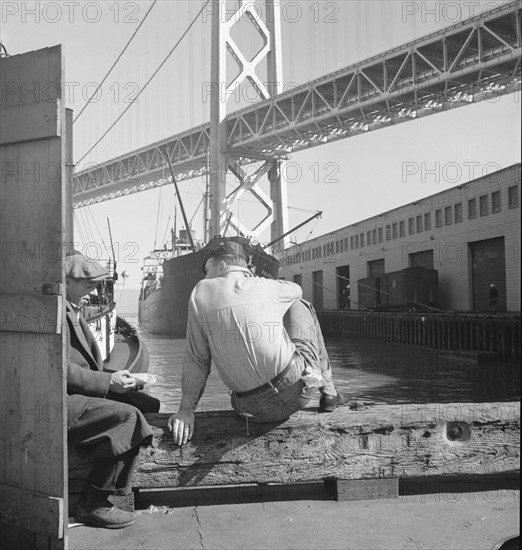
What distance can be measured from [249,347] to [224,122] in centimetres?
3490

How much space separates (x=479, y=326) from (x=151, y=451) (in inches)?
705

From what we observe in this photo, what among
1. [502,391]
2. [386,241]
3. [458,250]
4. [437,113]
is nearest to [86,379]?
[502,391]

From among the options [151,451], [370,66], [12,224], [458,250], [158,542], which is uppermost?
[370,66]

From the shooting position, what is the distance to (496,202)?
23.3 meters

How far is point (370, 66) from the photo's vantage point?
32.7 metres

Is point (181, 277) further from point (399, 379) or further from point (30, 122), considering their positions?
point (30, 122)

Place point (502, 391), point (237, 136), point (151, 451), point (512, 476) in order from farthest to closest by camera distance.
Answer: point (237, 136)
point (502, 391)
point (512, 476)
point (151, 451)

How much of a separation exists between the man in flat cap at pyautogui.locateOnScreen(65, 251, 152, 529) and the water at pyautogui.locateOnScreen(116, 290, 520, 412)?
7204 millimetres

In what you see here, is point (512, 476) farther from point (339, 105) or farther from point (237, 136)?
point (237, 136)

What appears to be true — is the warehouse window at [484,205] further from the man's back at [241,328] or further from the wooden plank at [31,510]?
the wooden plank at [31,510]

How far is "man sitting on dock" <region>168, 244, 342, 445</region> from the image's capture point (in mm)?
2828

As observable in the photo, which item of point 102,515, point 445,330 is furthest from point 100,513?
point 445,330

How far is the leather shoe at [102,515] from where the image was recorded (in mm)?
2766

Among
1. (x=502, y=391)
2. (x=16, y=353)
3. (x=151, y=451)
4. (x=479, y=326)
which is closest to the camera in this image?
(x=16, y=353)
